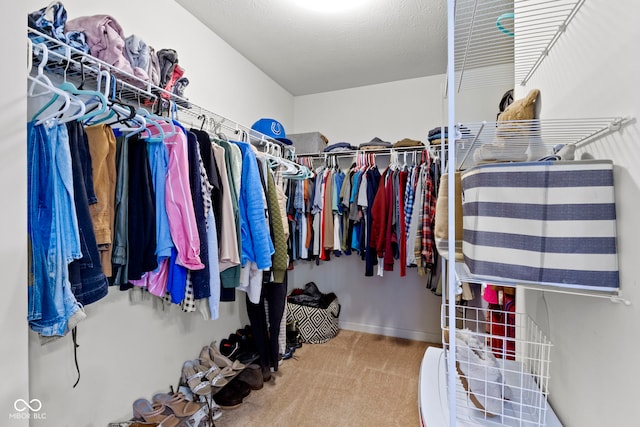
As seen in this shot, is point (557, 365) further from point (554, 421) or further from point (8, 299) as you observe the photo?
point (8, 299)

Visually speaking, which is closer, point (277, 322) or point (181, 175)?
point (181, 175)

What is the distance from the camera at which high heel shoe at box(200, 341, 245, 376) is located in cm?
194

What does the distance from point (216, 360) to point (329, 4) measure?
8.06 feet

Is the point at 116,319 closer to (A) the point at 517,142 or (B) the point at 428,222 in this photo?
(A) the point at 517,142

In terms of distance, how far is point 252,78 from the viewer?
104 inches

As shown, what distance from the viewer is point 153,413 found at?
1.53m

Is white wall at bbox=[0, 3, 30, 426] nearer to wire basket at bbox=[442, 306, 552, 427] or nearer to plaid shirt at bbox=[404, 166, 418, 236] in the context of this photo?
wire basket at bbox=[442, 306, 552, 427]

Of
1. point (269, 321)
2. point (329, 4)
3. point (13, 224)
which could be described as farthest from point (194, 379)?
point (329, 4)

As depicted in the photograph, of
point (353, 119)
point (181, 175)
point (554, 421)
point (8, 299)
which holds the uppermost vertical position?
point (353, 119)

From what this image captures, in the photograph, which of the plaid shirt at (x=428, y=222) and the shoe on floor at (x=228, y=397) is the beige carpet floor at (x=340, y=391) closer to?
the shoe on floor at (x=228, y=397)

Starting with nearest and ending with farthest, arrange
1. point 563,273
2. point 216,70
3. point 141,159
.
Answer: point 563,273 → point 141,159 → point 216,70

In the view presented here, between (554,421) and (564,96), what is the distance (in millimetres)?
974

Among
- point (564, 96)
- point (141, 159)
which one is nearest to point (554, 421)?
point (564, 96)

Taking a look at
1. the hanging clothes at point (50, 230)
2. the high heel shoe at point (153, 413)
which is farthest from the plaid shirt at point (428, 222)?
the hanging clothes at point (50, 230)
